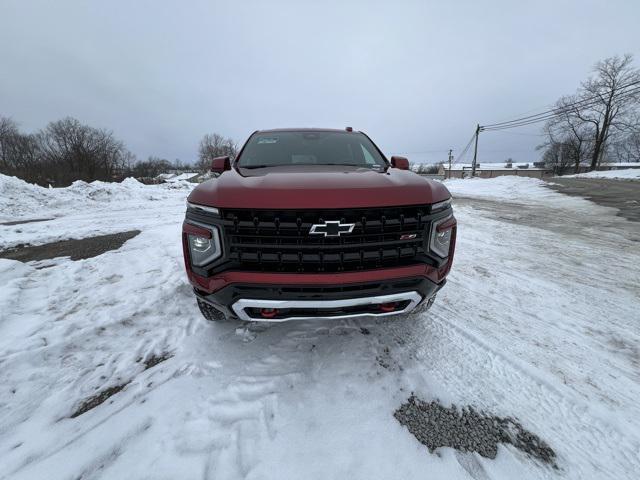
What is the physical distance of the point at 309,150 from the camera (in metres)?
3.27

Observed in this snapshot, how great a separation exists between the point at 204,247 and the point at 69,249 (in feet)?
15.1

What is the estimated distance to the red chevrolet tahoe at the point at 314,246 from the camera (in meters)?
1.74

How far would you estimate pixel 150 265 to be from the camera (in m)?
3.95

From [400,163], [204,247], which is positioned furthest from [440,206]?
[204,247]

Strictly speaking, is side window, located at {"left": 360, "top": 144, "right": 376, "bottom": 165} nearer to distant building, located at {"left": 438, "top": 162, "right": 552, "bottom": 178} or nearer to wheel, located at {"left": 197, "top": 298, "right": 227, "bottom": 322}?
wheel, located at {"left": 197, "top": 298, "right": 227, "bottom": 322}

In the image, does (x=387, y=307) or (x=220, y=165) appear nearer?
(x=387, y=307)

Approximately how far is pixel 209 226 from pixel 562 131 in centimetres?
5689

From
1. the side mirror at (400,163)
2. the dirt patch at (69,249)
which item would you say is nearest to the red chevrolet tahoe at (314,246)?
the side mirror at (400,163)

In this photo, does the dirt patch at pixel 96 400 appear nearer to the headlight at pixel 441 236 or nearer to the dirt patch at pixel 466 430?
the dirt patch at pixel 466 430

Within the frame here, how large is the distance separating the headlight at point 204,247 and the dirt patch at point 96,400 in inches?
37.5

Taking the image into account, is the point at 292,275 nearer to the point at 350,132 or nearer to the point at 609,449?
the point at 609,449

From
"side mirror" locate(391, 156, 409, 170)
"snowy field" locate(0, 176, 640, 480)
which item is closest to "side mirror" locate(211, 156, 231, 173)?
"snowy field" locate(0, 176, 640, 480)

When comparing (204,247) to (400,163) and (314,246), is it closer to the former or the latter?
(314,246)

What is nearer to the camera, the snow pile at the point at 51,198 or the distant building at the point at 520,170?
the snow pile at the point at 51,198
